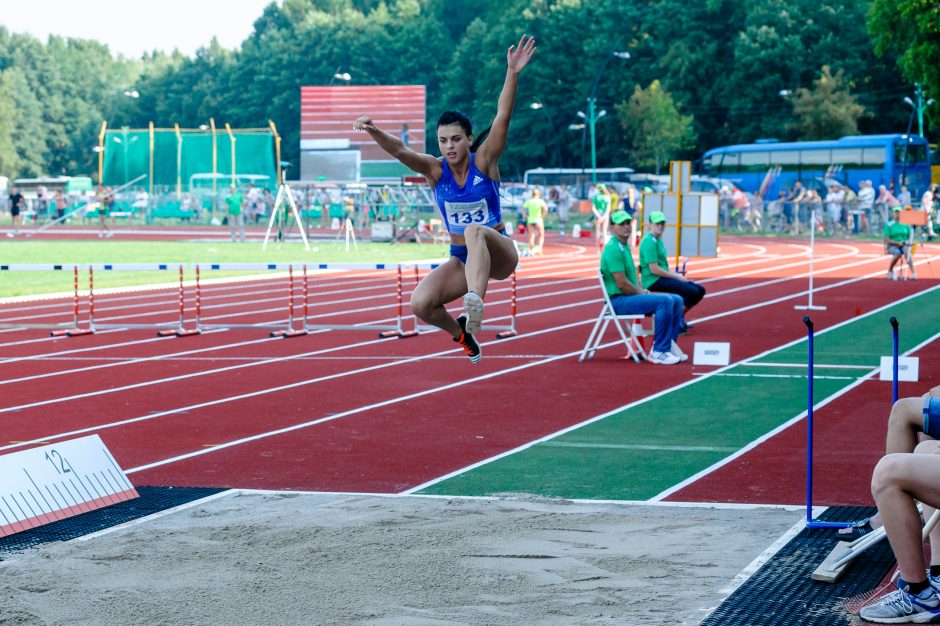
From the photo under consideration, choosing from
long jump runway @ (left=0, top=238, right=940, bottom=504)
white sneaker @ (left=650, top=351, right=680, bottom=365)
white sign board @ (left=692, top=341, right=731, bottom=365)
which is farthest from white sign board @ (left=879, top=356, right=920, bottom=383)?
white sneaker @ (left=650, top=351, right=680, bottom=365)

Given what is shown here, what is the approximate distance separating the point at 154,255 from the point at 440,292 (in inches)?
1060

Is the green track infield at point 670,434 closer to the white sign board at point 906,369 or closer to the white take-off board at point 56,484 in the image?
the white sign board at point 906,369

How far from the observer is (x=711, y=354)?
13.5 meters

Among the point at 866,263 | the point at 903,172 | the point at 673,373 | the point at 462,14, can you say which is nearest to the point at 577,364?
the point at 673,373

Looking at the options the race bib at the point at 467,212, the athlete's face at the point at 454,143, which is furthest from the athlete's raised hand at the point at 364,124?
the race bib at the point at 467,212

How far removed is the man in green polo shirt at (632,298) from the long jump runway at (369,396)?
35 centimetres

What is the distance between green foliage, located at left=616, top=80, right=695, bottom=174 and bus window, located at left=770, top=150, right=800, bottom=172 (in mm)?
8109

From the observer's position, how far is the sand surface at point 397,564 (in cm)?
551

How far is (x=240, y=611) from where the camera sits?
554 cm

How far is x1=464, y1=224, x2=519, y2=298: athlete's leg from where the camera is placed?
24.9 feet

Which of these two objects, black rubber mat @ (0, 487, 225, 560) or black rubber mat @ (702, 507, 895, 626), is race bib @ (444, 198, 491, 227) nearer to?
black rubber mat @ (0, 487, 225, 560)

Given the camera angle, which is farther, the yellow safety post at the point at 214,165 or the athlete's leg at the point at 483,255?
the yellow safety post at the point at 214,165

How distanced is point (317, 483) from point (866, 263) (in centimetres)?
2435

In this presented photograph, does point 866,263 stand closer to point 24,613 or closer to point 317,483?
point 317,483
